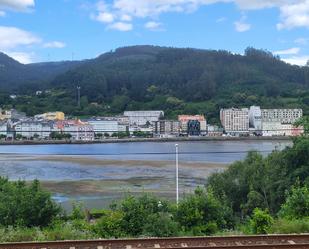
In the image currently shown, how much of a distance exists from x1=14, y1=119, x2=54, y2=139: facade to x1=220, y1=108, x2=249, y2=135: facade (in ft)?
97.9

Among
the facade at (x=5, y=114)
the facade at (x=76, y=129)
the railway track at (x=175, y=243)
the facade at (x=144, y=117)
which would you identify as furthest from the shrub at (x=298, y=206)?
the facade at (x=5, y=114)

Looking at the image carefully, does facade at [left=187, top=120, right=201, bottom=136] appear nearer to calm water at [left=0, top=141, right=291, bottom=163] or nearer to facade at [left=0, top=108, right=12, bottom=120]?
calm water at [left=0, top=141, right=291, bottom=163]

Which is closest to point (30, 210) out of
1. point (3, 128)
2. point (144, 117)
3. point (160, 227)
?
point (160, 227)

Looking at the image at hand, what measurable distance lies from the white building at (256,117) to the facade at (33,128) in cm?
3452

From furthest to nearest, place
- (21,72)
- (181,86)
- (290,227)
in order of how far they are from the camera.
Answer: (21,72), (181,86), (290,227)

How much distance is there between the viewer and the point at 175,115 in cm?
9469

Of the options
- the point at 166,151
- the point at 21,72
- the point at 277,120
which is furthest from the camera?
the point at 21,72

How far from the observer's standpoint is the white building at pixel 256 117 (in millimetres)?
87125

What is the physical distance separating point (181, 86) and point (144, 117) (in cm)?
1456

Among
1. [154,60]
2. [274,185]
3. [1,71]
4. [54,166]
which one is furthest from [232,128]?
[1,71]

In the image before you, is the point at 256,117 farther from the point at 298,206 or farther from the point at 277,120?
the point at 298,206

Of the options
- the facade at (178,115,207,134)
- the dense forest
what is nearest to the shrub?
the facade at (178,115,207,134)

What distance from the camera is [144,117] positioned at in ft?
304

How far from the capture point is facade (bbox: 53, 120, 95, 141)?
76.1m
